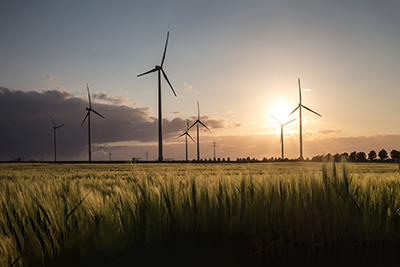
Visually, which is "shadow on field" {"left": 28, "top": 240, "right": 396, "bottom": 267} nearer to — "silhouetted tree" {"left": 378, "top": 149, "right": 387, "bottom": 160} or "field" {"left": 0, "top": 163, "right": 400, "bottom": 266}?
"field" {"left": 0, "top": 163, "right": 400, "bottom": 266}

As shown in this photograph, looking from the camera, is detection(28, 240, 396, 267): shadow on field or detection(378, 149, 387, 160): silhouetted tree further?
detection(378, 149, 387, 160): silhouetted tree

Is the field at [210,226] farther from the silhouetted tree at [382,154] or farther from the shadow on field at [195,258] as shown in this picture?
the silhouetted tree at [382,154]

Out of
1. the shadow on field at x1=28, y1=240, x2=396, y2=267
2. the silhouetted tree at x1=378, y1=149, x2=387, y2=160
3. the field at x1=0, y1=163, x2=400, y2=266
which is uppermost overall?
the field at x1=0, y1=163, x2=400, y2=266

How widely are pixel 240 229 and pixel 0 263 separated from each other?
1.94 meters

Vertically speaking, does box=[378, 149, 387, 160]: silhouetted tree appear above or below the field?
below

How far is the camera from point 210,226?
98.0 inches

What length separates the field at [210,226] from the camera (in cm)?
214

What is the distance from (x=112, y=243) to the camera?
2.20 meters

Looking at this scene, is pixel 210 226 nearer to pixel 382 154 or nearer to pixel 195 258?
pixel 195 258

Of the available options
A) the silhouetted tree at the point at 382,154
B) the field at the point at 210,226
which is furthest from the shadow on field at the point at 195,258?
the silhouetted tree at the point at 382,154

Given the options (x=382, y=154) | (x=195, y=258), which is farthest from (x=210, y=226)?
(x=382, y=154)

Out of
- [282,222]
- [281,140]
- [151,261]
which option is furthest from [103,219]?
[281,140]

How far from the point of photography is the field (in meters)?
2.14

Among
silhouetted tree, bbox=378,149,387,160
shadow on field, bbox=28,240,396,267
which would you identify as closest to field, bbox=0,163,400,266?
shadow on field, bbox=28,240,396,267
